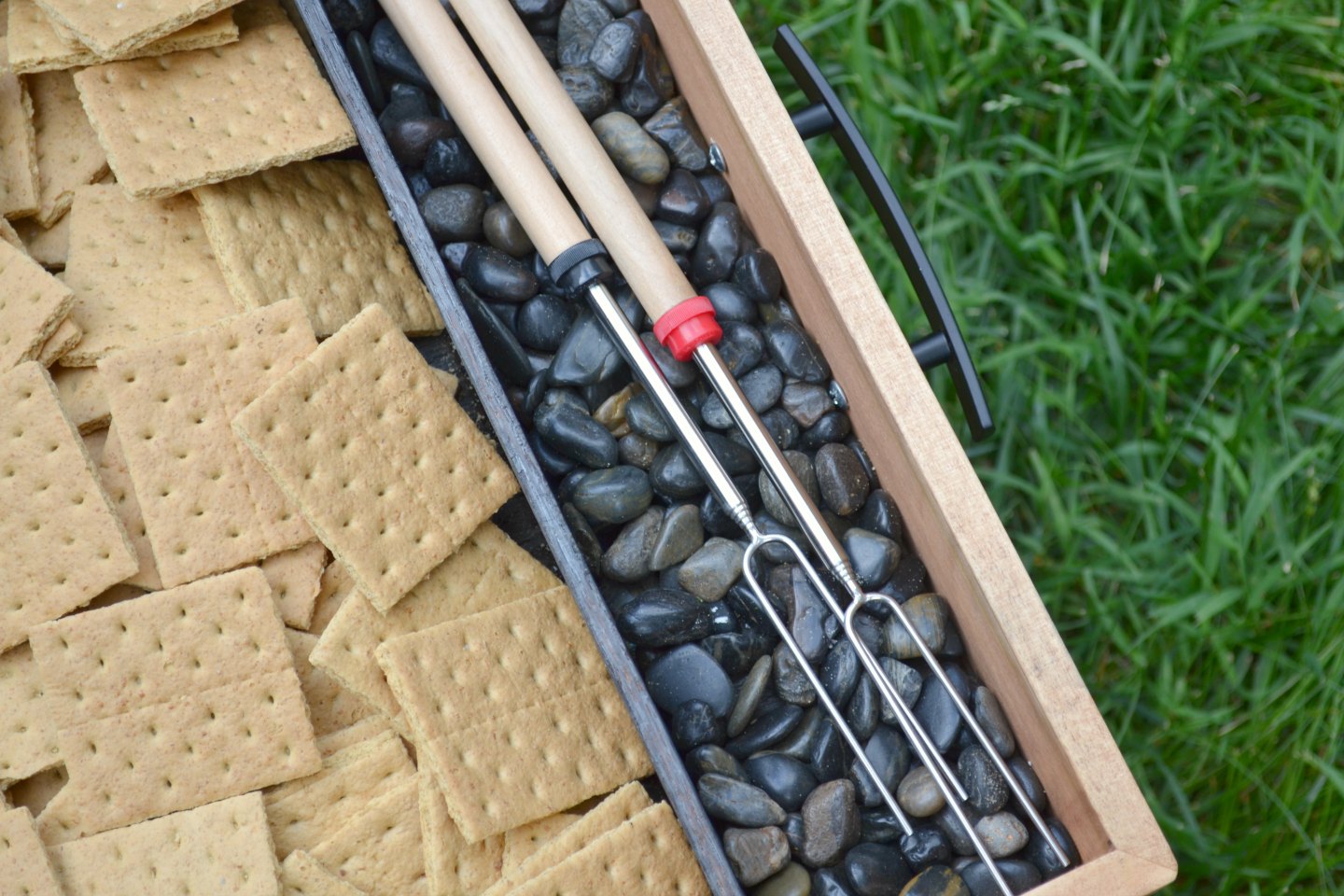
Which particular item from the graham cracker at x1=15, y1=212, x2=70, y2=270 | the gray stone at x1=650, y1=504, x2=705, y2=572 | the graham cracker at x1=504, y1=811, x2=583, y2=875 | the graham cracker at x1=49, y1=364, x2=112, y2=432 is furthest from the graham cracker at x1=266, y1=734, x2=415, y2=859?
the graham cracker at x1=15, y1=212, x2=70, y2=270

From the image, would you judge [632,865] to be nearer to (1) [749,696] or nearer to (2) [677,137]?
(1) [749,696]

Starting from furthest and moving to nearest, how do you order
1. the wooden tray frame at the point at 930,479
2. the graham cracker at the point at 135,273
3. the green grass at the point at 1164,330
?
the green grass at the point at 1164,330
the graham cracker at the point at 135,273
the wooden tray frame at the point at 930,479

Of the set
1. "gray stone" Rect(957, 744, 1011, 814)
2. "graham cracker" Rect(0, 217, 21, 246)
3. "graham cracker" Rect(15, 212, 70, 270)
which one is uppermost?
"graham cracker" Rect(0, 217, 21, 246)

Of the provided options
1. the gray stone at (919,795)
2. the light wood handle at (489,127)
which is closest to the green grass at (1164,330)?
the gray stone at (919,795)

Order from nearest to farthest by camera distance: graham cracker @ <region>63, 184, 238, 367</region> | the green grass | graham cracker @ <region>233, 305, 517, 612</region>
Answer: graham cracker @ <region>233, 305, 517, 612</region> < graham cracker @ <region>63, 184, 238, 367</region> < the green grass

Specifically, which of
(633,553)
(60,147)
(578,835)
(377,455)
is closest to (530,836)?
(578,835)

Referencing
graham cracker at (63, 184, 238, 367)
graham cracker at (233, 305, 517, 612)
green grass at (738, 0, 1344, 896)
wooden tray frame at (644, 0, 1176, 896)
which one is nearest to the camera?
wooden tray frame at (644, 0, 1176, 896)

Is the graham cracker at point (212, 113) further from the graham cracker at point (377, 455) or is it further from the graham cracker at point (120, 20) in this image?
the graham cracker at point (377, 455)

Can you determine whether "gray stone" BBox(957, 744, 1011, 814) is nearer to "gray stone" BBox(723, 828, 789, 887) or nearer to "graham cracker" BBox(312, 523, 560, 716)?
"gray stone" BBox(723, 828, 789, 887)
